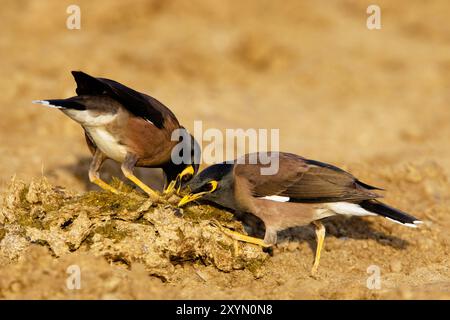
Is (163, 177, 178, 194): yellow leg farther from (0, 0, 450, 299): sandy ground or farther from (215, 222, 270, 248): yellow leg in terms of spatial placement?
(0, 0, 450, 299): sandy ground

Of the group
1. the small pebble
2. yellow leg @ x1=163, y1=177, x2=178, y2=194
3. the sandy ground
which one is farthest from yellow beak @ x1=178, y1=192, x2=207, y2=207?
the small pebble

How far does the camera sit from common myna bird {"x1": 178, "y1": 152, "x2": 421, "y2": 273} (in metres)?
6.26

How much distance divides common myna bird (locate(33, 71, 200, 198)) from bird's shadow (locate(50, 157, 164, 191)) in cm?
133

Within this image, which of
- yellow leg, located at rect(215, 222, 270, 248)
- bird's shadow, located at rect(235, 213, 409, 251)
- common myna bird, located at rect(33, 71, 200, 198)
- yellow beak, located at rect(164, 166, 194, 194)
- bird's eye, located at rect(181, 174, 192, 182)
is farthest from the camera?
bird's shadow, located at rect(235, 213, 409, 251)

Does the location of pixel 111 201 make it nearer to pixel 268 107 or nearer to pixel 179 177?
pixel 179 177

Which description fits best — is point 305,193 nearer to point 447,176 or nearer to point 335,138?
point 447,176

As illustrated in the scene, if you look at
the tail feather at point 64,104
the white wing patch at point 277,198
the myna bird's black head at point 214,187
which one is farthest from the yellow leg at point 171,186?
the tail feather at point 64,104

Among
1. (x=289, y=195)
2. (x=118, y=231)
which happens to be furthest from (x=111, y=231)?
(x=289, y=195)

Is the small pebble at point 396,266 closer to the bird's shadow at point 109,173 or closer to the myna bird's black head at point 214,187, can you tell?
the myna bird's black head at point 214,187

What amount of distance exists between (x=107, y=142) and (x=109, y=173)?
197cm

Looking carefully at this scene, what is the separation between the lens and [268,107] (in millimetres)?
12164

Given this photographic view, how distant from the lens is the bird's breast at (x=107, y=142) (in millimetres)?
6316

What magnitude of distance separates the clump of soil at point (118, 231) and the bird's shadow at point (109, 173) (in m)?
1.97
